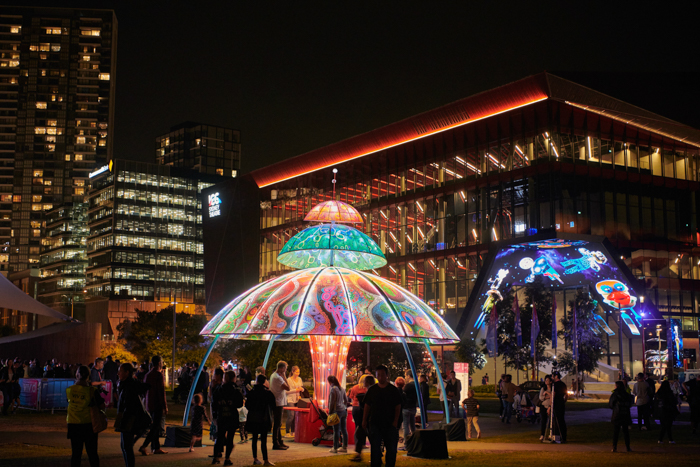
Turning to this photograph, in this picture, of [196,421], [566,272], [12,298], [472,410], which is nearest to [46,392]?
[12,298]

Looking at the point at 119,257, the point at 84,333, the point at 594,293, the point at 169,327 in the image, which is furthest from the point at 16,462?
the point at 119,257

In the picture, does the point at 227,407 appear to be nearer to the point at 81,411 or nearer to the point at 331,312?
the point at 81,411

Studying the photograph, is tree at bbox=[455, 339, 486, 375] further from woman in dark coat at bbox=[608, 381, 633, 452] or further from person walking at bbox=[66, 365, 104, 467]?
person walking at bbox=[66, 365, 104, 467]

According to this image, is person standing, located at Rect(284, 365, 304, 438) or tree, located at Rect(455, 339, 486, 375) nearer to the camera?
person standing, located at Rect(284, 365, 304, 438)

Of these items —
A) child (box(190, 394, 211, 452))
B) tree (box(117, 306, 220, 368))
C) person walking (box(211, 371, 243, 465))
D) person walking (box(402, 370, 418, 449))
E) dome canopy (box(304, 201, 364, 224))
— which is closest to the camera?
person walking (box(211, 371, 243, 465))

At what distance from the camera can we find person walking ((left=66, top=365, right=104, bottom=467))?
10.9 m

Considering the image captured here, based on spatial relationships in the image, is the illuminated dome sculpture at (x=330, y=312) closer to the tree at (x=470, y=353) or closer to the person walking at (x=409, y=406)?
the person walking at (x=409, y=406)

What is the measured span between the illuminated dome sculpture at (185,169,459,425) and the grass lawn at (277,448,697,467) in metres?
2.05

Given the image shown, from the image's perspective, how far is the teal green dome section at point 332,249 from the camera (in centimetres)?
2059

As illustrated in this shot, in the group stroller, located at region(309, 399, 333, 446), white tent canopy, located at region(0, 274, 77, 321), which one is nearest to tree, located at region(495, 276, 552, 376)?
white tent canopy, located at region(0, 274, 77, 321)

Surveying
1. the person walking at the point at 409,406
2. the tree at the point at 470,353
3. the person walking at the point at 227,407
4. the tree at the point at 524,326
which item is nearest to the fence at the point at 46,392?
the person walking at the point at 409,406

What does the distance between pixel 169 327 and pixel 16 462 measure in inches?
2288

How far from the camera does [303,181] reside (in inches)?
3115

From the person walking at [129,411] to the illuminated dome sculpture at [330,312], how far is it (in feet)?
17.0
